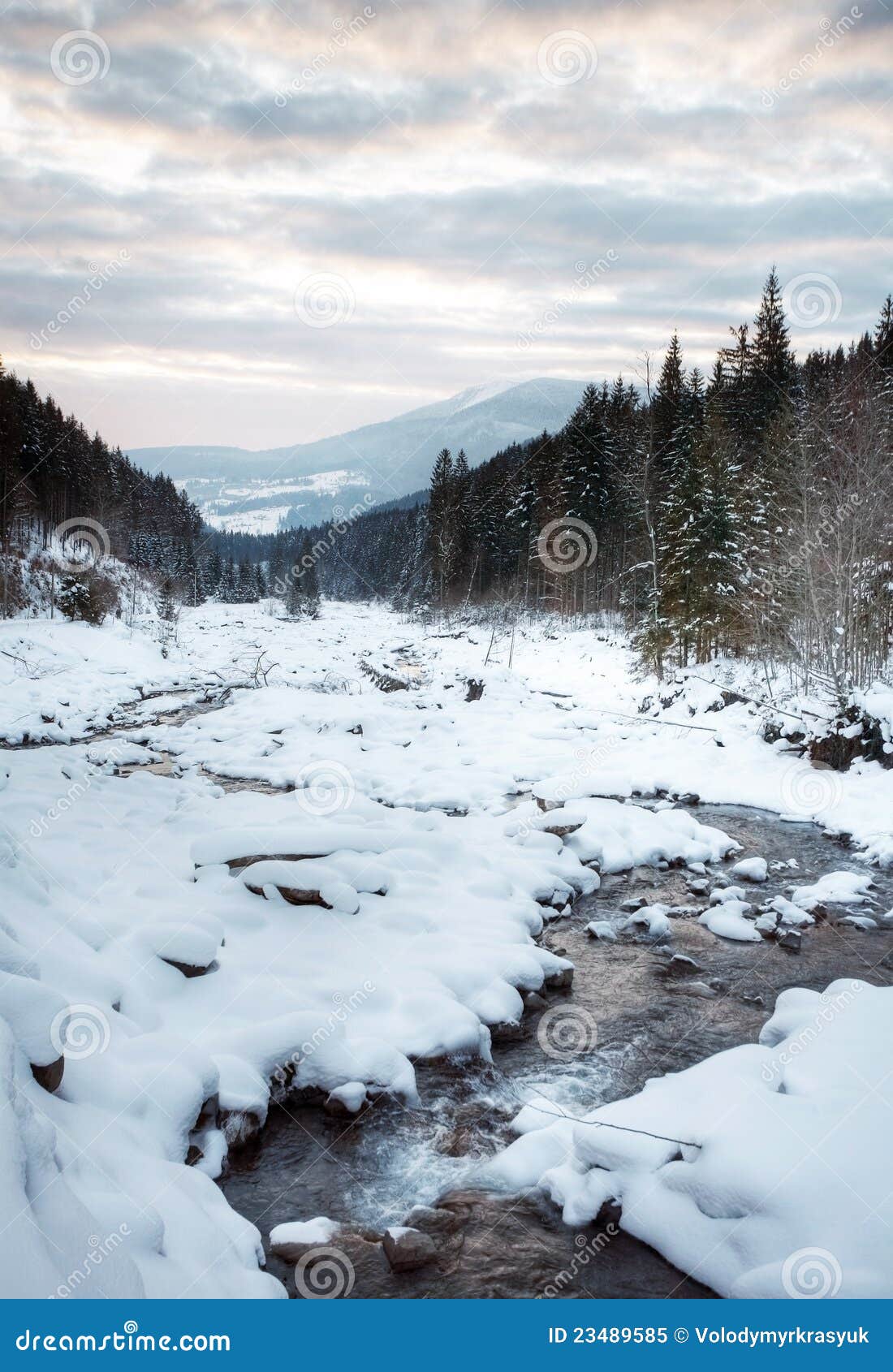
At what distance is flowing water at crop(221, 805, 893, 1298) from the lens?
359cm

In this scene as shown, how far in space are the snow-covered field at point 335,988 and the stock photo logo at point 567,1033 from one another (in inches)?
12.9

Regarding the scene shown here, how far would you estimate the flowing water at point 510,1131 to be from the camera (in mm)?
3594

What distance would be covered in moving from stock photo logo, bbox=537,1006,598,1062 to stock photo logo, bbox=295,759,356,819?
459cm

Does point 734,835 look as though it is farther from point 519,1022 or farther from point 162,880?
point 162,880

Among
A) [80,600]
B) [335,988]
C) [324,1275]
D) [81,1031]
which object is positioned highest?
[80,600]

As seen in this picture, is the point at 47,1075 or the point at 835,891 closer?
the point at 47,1075

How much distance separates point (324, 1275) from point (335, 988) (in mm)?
2388

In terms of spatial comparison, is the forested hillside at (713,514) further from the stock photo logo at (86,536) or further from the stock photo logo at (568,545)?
the stock photo logo at (86,536)

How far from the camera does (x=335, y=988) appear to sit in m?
5.86
